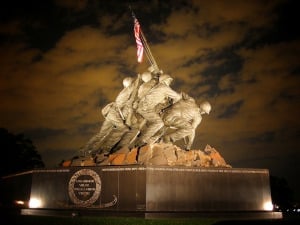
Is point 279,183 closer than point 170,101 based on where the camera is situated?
No

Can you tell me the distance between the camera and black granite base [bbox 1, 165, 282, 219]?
12258mm

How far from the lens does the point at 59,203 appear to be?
13.3 meters

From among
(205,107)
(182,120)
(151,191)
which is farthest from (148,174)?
(205,107)

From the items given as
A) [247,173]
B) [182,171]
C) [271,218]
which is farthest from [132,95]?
[271,218]

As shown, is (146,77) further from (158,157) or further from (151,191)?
(151,191)

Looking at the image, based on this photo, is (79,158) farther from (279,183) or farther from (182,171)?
(279,183)

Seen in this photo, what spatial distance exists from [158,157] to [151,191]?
4.83ft

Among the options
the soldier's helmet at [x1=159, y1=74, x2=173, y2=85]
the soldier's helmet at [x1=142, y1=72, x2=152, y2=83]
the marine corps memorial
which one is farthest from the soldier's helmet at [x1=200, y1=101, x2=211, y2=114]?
the soldier's helmet at [x1=142, y1=72, x2=152, y2=83]

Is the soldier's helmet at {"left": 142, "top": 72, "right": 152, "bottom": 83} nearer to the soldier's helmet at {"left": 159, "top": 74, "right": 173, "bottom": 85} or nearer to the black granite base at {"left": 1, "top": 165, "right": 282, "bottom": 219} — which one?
the soldier's helmet at {"left": 159, "top": 74, "right": 173, "bottom": 85}

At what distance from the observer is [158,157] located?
43.8 feet

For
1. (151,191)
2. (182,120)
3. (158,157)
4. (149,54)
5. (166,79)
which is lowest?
(151,191)

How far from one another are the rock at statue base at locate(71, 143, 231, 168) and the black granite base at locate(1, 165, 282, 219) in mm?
795

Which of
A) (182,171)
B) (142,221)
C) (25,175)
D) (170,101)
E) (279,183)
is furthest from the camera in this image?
(279,183)

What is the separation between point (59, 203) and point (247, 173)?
6312 mm
